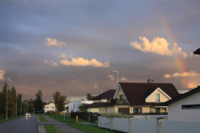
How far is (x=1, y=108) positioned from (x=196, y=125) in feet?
258

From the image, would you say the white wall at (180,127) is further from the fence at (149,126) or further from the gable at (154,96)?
the gable at (154,96)

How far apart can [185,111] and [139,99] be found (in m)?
20.9

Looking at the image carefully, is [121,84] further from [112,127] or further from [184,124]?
[184,124]

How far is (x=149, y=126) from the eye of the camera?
61.0 feet

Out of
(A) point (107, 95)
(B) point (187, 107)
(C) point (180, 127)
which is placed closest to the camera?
(C) point (180, 127)

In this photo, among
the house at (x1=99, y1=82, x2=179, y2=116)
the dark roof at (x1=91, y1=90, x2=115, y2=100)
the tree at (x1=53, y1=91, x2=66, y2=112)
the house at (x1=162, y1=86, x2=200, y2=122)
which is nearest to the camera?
the house at (x1=162, y1=86, x2=200, y2=122)

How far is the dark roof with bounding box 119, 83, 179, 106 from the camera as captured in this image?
43.8 metres

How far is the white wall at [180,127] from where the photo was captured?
13.9 metres

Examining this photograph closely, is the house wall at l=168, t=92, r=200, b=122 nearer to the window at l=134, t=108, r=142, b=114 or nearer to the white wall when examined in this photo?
the white wall

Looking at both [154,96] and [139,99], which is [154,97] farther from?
[139,99]

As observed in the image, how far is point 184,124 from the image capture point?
48.7 feet

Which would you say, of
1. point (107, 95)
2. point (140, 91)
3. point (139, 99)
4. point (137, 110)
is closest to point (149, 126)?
point (137, 110)

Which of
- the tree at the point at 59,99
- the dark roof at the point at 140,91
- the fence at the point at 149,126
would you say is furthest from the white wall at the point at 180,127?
the tree at the point at 59,99

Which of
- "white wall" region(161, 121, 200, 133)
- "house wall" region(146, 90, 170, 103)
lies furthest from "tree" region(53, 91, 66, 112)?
"white wall" region(161, 121, 200, 133)
